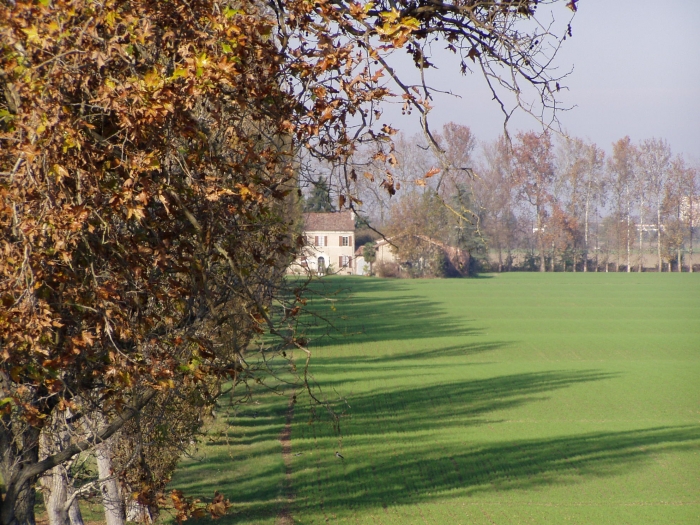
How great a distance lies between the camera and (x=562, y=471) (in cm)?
1762

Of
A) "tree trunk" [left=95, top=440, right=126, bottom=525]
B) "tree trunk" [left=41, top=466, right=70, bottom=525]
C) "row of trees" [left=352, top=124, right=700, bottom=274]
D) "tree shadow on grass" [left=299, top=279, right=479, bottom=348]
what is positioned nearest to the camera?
"tree trunk" [left=41, top=466, right=70, bottom=525]

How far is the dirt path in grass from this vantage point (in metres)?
14.1

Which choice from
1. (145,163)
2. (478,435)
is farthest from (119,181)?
(478,435)

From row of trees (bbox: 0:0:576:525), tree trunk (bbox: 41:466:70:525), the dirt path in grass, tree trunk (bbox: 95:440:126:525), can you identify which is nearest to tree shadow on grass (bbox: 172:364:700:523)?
the dirt path in grass

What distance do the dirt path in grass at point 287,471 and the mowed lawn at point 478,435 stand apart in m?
0.09

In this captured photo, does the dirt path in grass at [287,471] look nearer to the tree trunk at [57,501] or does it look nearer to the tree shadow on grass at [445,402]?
the tree shadow on grass at [445,402]

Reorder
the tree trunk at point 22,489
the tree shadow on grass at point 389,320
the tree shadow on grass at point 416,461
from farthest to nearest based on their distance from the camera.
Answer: the tree shadow on grass at point 389,320 < the tree shadow on grass at point 416,461 < the tree trunk at point 22,489

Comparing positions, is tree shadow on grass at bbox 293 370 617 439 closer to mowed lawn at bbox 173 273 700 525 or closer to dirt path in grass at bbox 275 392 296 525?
mowed lawn at bbox 173 273 700 525

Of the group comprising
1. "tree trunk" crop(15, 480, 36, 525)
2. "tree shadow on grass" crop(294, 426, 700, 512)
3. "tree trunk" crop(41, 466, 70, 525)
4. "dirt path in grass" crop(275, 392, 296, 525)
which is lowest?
"tree shadow on grass" crop(294, 426, 700, 512)

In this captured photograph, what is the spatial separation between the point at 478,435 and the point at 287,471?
6.05m

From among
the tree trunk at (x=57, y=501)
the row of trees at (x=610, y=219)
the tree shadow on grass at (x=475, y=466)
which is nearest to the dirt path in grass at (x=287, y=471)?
the tree shadow on grass at (x=475, y=466)

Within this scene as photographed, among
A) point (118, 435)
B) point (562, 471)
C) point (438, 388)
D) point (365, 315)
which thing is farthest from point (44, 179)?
point (365, 315)

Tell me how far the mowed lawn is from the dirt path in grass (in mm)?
88

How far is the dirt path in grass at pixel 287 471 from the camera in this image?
14.1 m
